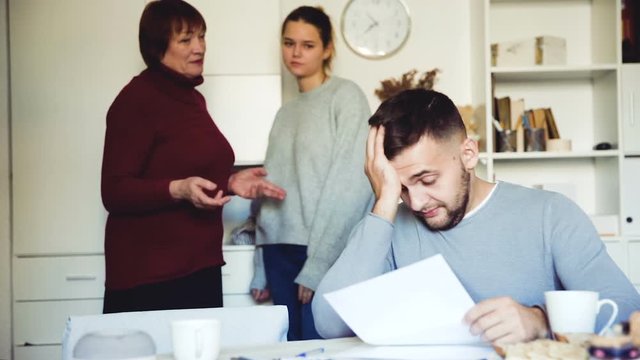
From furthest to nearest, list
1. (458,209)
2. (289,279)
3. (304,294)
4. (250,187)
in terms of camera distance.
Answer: (289,279), (304,294), (250,187), (458,209)

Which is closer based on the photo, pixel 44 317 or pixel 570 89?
pixel 44 317

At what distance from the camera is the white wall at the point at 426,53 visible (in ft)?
12.6

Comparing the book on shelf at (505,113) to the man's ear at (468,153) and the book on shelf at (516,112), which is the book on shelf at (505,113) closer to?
the book on shelf at (516,112)

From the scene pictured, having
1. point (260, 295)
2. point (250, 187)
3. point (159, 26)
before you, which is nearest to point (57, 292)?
point (260, 295)

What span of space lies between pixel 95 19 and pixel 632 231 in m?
2.54

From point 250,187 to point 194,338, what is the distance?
1.50 metres

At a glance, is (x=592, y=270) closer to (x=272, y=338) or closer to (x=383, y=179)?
(x=383, y=179)

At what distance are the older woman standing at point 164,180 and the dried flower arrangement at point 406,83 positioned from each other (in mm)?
1365

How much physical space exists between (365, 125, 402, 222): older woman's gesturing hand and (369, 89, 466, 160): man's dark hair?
0.6 inches

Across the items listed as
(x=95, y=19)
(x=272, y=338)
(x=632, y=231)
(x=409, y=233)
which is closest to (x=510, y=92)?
(x=632, y=231)

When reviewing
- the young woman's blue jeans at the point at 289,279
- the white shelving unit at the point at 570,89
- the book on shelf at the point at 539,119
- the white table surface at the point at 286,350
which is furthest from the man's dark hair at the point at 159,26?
the book on shelf at the point at 539,119

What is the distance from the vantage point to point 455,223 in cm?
162

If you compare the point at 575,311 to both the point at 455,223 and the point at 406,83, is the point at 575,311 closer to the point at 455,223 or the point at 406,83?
the point at 455,223

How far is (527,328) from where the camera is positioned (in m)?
1.30
